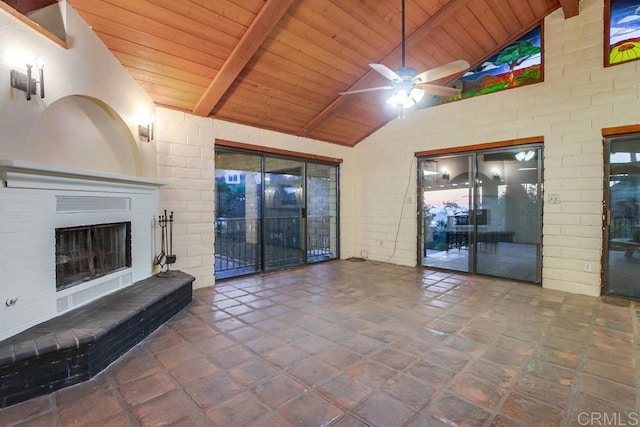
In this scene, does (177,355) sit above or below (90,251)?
below

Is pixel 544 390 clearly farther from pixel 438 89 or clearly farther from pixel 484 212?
pixel 484 212

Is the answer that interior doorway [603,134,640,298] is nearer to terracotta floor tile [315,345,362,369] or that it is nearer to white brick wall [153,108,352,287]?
terracotta floor tile [315,345,362,369]

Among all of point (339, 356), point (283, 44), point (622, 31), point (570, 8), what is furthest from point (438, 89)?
point (339, 356)

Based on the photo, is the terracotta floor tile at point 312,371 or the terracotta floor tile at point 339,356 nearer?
the terracotta floor tile at point 312,371

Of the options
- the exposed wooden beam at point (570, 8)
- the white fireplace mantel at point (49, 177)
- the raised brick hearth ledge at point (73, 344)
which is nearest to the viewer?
the raised brick hearth ledge at point (73, 344)

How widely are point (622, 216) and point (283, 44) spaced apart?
4756 millimetres

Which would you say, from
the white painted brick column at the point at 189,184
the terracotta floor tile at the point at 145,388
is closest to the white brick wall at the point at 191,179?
the white painted brick column at the point at 189,184

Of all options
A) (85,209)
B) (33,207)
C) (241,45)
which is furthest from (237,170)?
(33,207)

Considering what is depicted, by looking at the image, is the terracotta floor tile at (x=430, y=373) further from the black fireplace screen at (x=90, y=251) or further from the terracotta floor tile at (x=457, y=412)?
the black fireplace screen at (x=90, y=251)

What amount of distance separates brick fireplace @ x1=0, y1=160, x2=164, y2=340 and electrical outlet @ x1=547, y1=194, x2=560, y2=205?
5.36m

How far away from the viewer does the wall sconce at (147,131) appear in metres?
3.57

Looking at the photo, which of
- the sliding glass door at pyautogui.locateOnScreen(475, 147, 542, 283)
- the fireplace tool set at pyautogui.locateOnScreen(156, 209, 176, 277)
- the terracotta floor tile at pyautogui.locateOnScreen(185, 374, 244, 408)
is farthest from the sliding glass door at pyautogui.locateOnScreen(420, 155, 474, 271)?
the terracotta floor tile at pyautogui.locateOnScreen(185, 374, 244, 408)

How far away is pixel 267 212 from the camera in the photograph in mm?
5410

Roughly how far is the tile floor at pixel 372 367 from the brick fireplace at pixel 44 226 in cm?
67
